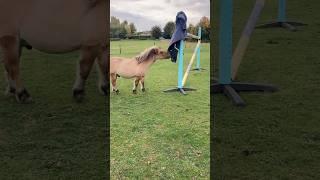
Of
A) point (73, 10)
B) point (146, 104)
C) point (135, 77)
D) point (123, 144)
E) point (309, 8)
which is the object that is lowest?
point (123, 144)

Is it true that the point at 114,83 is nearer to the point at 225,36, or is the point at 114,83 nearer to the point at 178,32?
the point at 178,32

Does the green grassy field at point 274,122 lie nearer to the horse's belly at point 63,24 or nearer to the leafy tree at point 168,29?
the leafy tree at point 168,29

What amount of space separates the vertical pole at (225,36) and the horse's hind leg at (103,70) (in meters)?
1.22

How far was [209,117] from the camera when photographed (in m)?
3.76

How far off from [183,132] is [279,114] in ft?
3.10

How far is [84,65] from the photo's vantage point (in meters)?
3.96

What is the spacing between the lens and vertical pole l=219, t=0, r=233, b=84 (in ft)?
15.2

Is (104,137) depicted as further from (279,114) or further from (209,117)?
(279,114)

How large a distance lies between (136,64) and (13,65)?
4.83 ft

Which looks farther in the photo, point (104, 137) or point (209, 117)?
point (209, 117)

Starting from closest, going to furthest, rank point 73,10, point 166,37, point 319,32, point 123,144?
point 166,37, point 123,144, point 73,10, point 319,32

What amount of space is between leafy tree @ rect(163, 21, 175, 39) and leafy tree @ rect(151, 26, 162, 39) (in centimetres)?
5

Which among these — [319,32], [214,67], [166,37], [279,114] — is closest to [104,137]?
[166,37]

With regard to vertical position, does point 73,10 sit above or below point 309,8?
→ below
